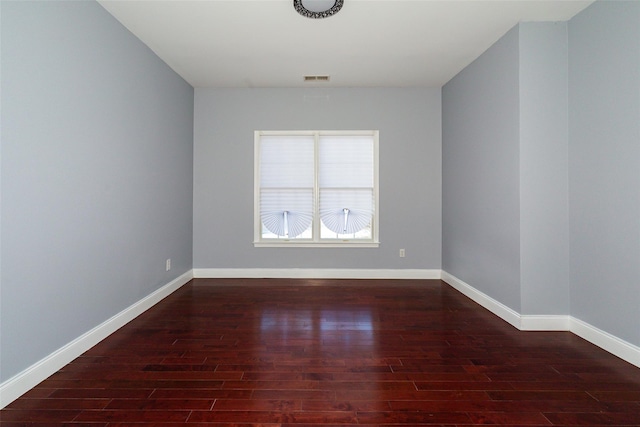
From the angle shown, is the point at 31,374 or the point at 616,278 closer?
the point at 31,374

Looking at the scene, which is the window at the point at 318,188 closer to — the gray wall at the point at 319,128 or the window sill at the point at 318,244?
the window sill at the point at 318,244

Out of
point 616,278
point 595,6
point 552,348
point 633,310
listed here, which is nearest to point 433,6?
point 595,6

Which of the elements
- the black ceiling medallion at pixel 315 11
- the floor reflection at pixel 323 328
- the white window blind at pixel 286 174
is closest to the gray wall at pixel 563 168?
the floor reflection at pixel 323 328

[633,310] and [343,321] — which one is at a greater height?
[633,310]

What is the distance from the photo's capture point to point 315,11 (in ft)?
8.73

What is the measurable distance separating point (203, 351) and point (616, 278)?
3182 mm

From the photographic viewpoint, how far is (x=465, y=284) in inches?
151

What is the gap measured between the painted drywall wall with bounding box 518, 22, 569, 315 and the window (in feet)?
6.95

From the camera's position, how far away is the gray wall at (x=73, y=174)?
5.97 ft

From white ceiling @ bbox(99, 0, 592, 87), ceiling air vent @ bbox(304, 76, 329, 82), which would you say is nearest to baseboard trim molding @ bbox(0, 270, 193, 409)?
white ceiling @ bbox(99, 0, 592, 87)

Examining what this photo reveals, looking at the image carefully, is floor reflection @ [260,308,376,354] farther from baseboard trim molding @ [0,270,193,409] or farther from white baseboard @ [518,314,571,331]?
white baseboard @ [518,314,571,331]

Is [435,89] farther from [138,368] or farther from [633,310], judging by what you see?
[138,368]

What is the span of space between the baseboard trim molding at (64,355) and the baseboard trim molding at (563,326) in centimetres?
363

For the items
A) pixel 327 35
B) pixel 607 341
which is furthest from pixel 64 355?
pixel 607 341
